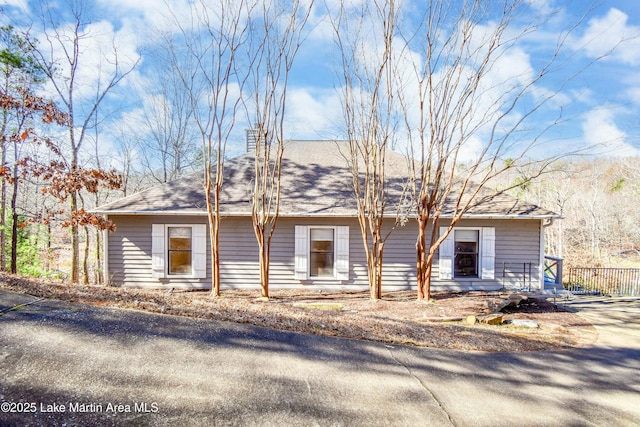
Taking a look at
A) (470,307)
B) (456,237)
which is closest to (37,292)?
(470,307)

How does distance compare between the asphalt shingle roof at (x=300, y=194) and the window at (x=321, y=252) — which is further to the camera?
the window at (x=321, y=252)

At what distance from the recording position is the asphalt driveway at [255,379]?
7.11ft

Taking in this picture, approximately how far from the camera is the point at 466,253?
365 inches

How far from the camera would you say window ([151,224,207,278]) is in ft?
29.2

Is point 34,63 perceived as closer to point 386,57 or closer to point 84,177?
point 84,177

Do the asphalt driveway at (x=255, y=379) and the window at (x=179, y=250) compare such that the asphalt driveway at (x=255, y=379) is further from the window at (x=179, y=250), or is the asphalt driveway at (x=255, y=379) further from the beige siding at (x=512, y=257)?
the window at (x=179, y=250)

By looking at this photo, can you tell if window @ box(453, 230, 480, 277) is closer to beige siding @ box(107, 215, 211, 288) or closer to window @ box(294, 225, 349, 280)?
window @ box(294, 225, 349, 280)

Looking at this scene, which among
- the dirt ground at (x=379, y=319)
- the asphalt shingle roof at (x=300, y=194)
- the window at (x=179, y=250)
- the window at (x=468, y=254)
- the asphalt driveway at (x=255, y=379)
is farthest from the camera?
the window at (x=468, y=254)

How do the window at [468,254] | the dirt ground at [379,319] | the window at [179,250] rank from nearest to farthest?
the dirt ground at [379,319] → the window at [179,250] → the window at [468,254]

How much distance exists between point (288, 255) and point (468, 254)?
492 centimetres

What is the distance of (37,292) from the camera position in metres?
3.92

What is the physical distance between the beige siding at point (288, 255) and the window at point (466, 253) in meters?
0.27

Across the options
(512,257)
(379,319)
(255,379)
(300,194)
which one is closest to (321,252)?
(300,194)

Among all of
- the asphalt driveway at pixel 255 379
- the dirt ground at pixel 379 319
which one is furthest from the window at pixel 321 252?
the asphalt driveway at pixel 255 379
